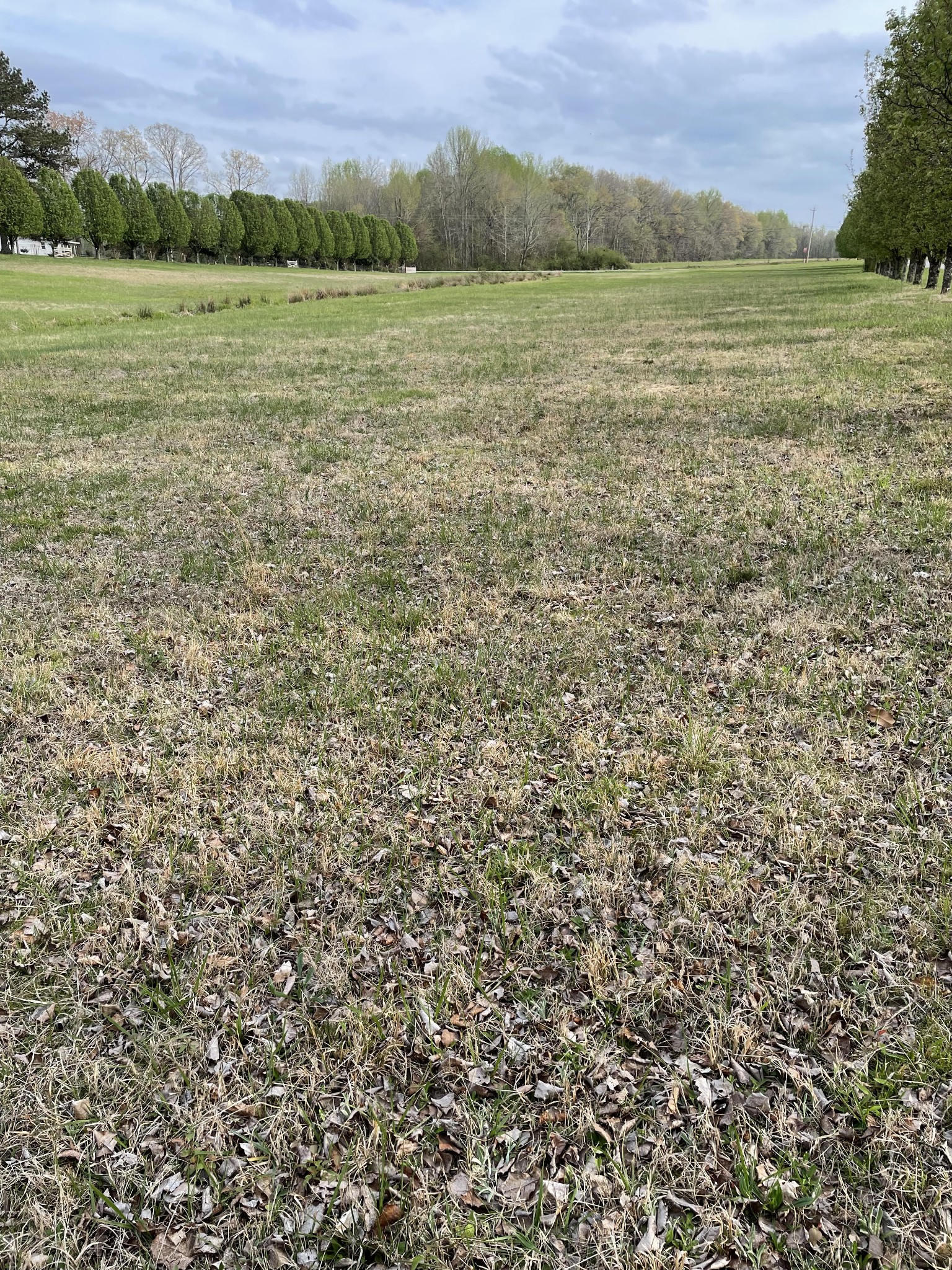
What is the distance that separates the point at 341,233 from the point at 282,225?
30.8 feet

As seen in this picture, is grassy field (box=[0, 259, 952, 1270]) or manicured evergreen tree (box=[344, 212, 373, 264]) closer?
grassy field (box=[0, 259, 952, 1270])

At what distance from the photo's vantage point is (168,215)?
7256cm

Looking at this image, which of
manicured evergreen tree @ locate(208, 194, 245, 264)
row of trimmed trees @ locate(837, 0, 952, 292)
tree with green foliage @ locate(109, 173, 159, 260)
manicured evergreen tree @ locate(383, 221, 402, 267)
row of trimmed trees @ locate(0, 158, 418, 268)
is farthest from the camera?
manicured evergreen tree @ locate(383, 221, 402, 267)

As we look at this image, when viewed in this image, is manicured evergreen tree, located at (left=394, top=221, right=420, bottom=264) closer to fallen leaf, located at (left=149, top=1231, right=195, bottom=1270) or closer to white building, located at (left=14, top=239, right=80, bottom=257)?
white building, located at (left=14, top=239, right=80, bottom=257)

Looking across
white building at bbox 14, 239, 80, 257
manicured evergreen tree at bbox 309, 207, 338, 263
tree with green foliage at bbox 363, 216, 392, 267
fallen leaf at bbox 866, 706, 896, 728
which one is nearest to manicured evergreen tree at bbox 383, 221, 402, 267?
tree with green foliage at bbox 363, 216, 392, 267

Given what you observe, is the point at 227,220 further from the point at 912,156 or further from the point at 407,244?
the point at 912,156

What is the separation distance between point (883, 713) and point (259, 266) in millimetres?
93423

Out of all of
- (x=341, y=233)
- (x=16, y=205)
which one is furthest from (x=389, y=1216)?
(x=341, y=233)

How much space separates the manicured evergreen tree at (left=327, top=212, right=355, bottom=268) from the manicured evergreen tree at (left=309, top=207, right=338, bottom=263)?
0.54 metres

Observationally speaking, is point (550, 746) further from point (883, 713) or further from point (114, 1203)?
point (114, 1203)

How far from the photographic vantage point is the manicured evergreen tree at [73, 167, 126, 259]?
66.2 meters

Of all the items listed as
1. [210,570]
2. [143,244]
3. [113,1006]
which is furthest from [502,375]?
[143,244]

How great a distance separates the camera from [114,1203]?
7.98 feet

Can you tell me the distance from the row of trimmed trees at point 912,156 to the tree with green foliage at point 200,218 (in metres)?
63.3
